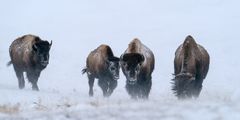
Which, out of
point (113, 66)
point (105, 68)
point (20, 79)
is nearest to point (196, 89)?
point (113, 66)

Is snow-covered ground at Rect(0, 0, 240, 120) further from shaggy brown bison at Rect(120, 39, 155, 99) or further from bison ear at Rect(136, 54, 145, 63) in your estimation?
bison ear at Rect(136, 54, 145, 63)

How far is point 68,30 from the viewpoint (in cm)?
4534

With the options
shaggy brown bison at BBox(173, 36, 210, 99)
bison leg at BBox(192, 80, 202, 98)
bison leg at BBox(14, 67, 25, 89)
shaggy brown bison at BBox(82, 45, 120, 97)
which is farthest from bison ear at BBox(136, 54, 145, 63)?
bison leg at BBox(14, 67, 25, 89)

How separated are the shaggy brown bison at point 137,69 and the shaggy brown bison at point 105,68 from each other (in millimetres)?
2014

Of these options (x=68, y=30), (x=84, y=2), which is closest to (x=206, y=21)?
(x=68, y=30)

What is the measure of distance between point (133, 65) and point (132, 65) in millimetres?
25

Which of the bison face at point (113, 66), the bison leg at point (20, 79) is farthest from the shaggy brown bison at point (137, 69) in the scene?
the bison leg at point (20, 79)

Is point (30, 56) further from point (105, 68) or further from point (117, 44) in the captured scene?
point (117, 44)

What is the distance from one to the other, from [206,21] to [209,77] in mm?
18363

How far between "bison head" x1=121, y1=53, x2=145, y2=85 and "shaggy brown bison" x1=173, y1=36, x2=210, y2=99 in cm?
101

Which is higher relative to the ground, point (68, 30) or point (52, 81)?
point (68, 30)

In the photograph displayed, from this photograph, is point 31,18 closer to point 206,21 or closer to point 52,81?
point 206,21

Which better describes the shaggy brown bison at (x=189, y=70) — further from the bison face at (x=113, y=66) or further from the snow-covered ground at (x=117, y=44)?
the bison face at (x=113, y=66)

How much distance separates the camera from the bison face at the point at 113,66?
761 inches
